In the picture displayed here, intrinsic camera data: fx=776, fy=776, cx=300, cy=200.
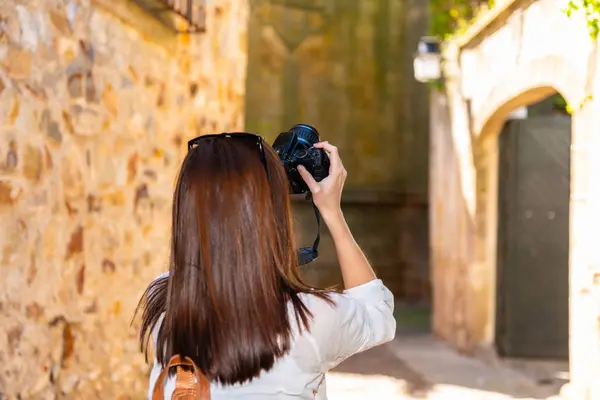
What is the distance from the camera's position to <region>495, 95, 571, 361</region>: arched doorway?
6.89 meters

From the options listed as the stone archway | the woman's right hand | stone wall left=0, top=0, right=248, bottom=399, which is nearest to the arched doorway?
the stone archway

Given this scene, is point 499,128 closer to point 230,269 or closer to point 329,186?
point 329,186

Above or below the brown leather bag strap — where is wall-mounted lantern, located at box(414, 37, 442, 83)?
above

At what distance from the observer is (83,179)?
3170mm

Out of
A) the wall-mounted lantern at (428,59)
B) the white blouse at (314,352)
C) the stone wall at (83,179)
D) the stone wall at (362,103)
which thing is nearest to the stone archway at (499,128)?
the wall-mounted lantern at (428,59)

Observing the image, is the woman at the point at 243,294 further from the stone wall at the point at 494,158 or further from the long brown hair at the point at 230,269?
the stone wall at the point at 494,158

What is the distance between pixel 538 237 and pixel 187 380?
603cm

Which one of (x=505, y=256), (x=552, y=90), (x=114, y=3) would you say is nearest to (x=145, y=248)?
(x=114, y=3)

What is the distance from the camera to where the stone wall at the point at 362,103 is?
12.3m

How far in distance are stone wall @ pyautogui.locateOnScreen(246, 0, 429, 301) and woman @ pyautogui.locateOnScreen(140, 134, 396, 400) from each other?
10837 millimetres

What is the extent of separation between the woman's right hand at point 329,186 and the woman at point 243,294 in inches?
5.2

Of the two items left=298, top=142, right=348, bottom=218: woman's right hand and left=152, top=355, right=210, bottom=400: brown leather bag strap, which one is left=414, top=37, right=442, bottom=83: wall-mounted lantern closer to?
left=298, top=142, right=348, bottom=218: woman's right hand

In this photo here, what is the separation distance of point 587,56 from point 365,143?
8.33 m

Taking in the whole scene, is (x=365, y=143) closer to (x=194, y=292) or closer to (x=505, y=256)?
(x=505, y=256)
